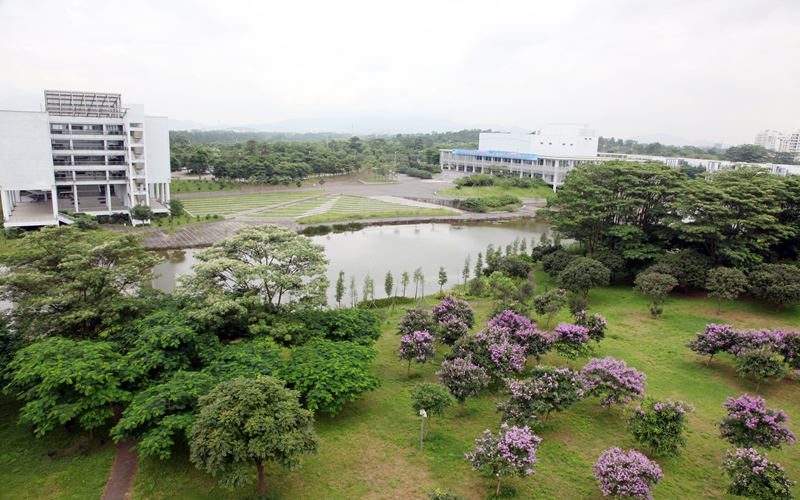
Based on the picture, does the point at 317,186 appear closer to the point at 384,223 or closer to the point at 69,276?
the point at 384,223

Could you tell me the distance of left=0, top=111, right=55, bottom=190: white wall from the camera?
1209 inches

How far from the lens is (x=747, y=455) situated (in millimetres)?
8477

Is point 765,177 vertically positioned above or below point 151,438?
above

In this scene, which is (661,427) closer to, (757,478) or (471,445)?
(757,478)

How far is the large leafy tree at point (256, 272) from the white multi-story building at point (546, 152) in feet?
175

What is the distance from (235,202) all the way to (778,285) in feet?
135

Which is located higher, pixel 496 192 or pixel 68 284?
pixel 496 192

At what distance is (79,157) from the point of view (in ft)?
115

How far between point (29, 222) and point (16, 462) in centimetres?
2763

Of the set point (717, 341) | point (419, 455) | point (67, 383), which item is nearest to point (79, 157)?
point (67, 383)

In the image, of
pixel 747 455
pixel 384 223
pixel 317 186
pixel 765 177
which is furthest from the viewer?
pixel 317 186

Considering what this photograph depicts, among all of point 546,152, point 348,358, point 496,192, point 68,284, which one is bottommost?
point 348,358

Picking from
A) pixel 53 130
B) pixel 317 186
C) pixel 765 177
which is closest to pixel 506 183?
pixel 317 186

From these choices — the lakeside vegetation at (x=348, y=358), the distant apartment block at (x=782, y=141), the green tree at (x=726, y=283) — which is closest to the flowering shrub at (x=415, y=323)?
the lakeside vegetation at (x=348, y=358)
